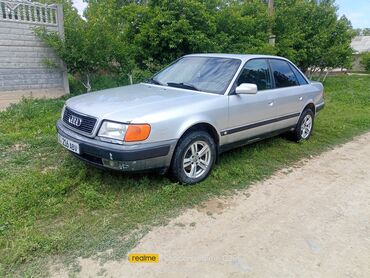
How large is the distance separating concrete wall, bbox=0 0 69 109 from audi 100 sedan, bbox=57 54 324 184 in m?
4.41

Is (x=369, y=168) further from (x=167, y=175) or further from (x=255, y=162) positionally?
(x=167, y=175)

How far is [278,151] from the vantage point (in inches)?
205

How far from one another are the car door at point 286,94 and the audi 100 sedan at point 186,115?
0.05ft

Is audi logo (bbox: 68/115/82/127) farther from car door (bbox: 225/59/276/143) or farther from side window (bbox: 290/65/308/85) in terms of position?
side window (bbox: 290/65/308/85)

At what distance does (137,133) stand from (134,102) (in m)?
0.54

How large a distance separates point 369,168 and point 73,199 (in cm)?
413

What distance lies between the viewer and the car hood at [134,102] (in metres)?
3.29

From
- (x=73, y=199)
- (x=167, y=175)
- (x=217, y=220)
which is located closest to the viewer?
(x=217, y=220)

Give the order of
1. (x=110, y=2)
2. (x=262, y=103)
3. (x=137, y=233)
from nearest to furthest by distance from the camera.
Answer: (x=137, y=233)
(x=262, y=103)
(x=110, y=2)

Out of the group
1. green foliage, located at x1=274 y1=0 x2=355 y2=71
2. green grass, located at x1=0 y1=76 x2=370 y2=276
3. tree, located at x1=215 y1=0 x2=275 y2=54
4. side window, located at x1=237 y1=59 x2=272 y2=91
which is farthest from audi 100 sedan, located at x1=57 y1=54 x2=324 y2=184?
green foliage, located at x1=274 y1=0 x2=355 y2=71

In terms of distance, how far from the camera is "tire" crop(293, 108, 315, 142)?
5.58 metres

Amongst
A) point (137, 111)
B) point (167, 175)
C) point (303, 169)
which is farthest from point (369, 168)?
point (137, 111)

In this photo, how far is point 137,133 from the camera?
3193 mm

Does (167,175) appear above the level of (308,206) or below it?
above
